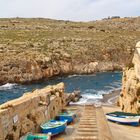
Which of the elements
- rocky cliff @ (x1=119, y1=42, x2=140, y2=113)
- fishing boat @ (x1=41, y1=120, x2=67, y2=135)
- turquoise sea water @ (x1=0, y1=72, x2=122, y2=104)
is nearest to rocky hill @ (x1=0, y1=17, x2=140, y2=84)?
turquoise sea water @ (x1=0, y1=72, x2=122, y2=104)

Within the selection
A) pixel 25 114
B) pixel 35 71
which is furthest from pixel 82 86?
pixel 25 114

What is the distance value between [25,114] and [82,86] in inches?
2527

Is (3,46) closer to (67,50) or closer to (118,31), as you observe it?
(67,50)

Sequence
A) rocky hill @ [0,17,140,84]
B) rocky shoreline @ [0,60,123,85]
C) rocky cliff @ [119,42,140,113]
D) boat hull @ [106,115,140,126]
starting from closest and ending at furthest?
boat hull @ [106,115,140,126]
rocky cliff @ [119,42,140,113]
rocky shoreline @ [0,60,123,85]
rocky hill @ [0,17,140,84]

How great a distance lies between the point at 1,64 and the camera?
116 m

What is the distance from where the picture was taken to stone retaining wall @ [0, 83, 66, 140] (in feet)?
100

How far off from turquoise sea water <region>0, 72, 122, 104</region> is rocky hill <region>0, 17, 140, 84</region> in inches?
238

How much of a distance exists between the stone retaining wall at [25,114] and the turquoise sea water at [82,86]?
31.7 metres

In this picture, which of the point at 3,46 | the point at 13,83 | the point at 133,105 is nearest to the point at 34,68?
the point at 13,83

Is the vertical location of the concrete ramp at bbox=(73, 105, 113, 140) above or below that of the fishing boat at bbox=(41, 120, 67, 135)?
below

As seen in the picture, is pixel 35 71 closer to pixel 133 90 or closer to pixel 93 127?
pixel 133 90

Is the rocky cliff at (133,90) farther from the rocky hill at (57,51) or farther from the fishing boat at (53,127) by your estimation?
the rocky hill at (57,51)

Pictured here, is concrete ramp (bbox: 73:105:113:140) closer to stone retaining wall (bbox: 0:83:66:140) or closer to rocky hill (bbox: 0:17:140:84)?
stone retaining wall (bbox: 0:83:66:140)

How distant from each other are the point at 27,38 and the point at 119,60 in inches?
1521
